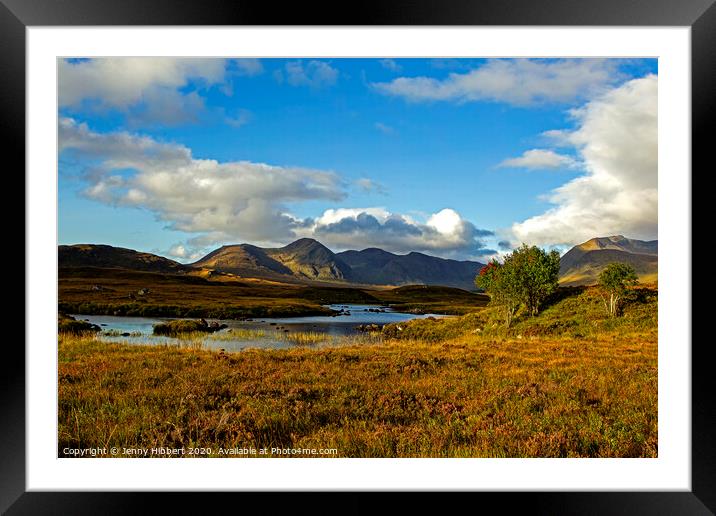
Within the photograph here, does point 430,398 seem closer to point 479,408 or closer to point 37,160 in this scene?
point 479,408

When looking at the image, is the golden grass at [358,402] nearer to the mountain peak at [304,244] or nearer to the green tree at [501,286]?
the mountain peak at [304,244]

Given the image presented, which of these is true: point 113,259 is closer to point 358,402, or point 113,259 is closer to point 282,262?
point 282,262

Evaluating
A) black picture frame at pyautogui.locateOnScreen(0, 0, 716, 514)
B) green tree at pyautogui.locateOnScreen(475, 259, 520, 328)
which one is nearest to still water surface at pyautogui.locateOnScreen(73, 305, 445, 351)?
green tree at pyautogui.locateOnScreen(475, 259, 520, 328)

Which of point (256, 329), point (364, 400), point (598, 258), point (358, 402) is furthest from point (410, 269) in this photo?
point (358, 402)

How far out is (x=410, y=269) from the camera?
1322 cm

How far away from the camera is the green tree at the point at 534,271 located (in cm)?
1312

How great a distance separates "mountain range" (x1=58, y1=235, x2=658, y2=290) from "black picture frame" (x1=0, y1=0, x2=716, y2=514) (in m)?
3.36

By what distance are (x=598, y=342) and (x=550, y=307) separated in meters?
3.13

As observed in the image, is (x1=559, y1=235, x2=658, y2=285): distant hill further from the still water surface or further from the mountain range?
the still water surface

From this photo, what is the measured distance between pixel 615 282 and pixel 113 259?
50.1 feet
